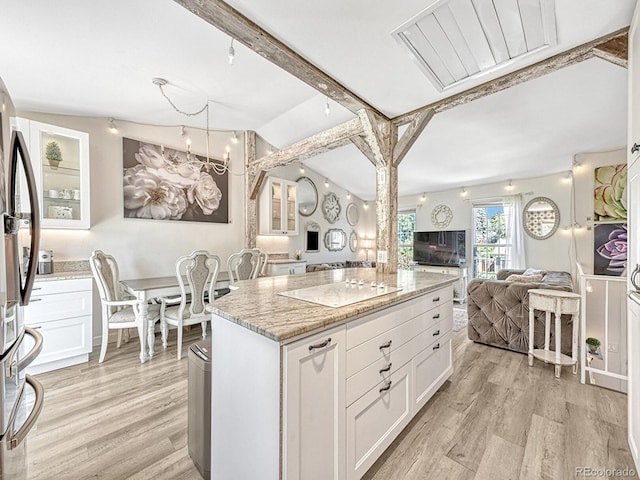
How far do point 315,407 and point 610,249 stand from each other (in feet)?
17.2

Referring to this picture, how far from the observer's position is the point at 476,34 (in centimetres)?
173

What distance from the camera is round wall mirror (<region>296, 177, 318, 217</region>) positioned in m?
5.64

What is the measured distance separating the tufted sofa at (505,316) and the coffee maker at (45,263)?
4663 mm

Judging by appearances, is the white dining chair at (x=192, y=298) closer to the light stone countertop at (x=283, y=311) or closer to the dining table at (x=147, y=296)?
the dining table at (x=147, y=296)

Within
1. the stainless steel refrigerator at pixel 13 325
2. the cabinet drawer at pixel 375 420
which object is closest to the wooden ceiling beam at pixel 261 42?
the stainless steel refrigerator at pixel 13 325

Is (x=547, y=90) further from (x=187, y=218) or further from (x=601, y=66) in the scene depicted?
(x=187, y=218)

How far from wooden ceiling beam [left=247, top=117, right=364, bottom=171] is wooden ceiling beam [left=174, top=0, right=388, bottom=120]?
606 millimetres

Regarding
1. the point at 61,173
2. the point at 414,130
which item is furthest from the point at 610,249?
the point at 61,173

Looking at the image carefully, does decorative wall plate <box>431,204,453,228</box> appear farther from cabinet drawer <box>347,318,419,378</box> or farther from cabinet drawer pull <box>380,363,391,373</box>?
cabinet drawer pull <box>380,363,391,373</box>

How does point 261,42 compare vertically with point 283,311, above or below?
above

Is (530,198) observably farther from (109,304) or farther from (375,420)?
(109,304)

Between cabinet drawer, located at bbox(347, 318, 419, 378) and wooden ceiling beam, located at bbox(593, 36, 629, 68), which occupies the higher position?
wooden ceiling beam, located at bbox(593, 36, 629, 68)

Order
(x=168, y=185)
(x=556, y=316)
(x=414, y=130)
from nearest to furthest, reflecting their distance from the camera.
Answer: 1. (x=556, y=316)
2. (x=414, y=130)
3. (x=168, y=185)

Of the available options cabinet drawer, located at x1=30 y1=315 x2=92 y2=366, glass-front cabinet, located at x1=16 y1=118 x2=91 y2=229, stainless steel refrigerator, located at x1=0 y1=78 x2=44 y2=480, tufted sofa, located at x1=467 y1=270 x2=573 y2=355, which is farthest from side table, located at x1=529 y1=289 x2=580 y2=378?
glass-front cabinet, located at x1=16 y1=118 x2=91 y2=229
